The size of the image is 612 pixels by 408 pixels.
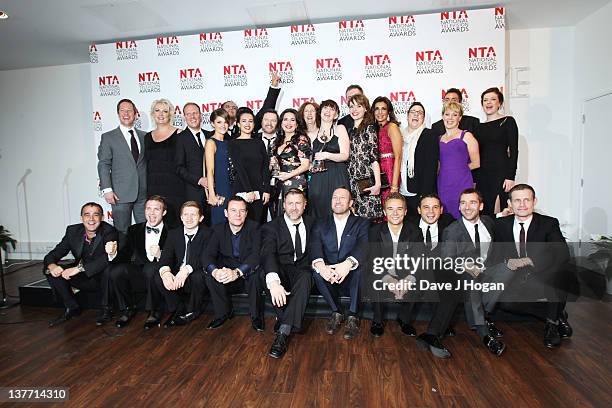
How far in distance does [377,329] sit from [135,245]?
222 cm

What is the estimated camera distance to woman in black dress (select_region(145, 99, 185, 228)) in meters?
3.74

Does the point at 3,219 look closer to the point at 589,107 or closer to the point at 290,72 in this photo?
the point at 290,72

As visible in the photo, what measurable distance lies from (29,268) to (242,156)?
13.1ft

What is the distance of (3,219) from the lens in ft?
20.3

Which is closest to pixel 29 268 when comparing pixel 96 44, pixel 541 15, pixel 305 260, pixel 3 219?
pixel 3 219

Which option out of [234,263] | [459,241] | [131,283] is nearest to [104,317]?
[131,283]

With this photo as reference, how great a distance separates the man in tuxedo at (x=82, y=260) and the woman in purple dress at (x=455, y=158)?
2936 millimetres

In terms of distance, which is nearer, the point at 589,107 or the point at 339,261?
the point at 339,261

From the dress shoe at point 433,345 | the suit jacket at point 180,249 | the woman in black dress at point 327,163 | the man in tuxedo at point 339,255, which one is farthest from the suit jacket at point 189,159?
the dress shoe at point 433,345

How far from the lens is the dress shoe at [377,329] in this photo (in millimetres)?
2799

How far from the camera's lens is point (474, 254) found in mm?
2846

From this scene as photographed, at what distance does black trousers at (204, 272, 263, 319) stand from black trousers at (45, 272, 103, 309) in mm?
1091

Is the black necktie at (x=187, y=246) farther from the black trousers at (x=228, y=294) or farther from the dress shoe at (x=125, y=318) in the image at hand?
the dress shoe at (x=125, y=318)

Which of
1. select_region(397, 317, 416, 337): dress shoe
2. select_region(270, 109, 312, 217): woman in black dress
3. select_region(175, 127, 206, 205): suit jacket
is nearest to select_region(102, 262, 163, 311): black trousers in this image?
select_region(175, 127, 206, 205): suit jacket
